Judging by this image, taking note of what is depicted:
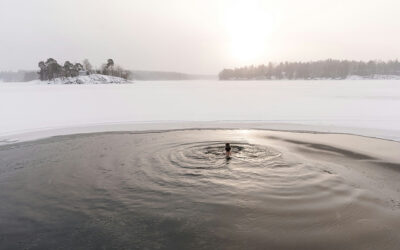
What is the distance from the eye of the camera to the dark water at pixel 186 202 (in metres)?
5.36

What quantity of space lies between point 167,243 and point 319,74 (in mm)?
139371

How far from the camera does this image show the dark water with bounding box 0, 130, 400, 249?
5359 millimetres

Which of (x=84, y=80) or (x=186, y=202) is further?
(x=84, y=80)

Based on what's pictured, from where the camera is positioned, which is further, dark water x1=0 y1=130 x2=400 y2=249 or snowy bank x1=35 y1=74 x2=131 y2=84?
snowy bank x1=35 y1=74 x2=131 y2=84

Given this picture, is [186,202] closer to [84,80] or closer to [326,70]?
[84,80]

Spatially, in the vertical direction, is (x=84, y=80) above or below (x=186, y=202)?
above

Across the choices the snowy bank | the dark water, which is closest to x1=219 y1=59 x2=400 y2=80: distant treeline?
the snowy bank

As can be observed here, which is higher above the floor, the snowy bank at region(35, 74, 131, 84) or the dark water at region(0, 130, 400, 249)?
the snowy bank at region(35, 74, 131, 84)

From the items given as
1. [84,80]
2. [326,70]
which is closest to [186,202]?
[84,80]

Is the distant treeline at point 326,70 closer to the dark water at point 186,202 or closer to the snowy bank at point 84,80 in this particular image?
the snowy bank at point 84,80

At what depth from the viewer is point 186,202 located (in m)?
6.82

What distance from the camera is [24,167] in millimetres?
9398

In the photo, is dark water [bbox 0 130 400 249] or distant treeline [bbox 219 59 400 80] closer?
dark water [bbox 0 130 400 249]

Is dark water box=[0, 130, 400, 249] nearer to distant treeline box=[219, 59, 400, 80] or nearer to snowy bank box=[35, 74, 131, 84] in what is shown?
snowy bank box=[35, 74, 131, 84]
